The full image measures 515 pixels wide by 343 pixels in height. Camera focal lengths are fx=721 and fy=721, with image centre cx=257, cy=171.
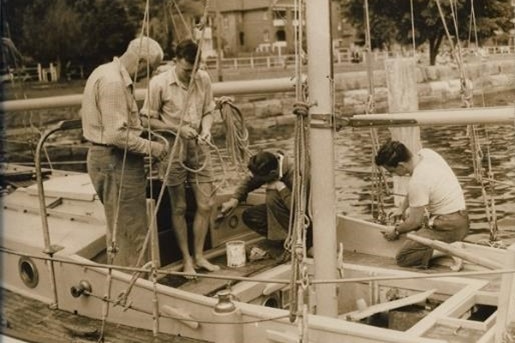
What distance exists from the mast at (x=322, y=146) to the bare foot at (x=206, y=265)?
5.78ft

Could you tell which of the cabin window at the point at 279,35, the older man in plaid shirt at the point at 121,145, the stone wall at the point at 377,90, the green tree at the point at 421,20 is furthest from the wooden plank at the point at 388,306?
the cabin window at the point at 279,35

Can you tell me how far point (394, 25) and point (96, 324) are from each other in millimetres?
40062

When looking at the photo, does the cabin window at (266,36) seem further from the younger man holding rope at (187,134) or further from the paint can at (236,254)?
the paint can at (236,254)

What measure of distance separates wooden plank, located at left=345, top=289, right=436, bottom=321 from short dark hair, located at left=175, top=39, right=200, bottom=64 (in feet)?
8.84

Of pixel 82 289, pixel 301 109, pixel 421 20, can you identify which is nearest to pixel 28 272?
pixel 82 289

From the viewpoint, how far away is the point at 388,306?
18.3 ft

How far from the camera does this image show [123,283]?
5.83 metres

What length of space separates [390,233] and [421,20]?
38.2m

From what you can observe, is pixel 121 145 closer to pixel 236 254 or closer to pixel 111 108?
pixel 111 108

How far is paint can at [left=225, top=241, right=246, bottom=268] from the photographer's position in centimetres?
706

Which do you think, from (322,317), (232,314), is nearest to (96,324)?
(232,314)

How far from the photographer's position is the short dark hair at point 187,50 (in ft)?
21.1

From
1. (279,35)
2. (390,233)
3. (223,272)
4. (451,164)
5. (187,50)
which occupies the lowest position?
(451,164)

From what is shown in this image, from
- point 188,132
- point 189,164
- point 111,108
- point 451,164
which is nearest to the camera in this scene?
point 111,108
